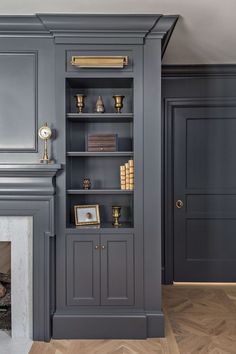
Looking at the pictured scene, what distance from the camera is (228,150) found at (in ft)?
14.1

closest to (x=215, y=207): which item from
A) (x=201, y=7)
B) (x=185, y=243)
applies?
(x=185, y=243)

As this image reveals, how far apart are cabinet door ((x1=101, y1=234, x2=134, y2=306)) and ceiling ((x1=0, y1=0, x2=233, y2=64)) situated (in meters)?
1.78

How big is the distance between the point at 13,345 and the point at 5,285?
68 centimetres

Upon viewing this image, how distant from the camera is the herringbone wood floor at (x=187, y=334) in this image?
2.71 metres

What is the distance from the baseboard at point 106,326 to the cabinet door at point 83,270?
Answer: 13 centimetres

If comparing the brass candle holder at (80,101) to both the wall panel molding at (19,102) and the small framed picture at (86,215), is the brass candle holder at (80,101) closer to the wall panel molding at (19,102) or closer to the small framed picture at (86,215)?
the wall panel molding at (19,102)

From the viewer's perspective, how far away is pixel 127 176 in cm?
302

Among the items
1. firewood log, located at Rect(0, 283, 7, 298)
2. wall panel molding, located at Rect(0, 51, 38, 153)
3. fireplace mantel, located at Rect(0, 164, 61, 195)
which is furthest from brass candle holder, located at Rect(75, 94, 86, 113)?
firewood log, located at Rect(0, 283, 7, 298)

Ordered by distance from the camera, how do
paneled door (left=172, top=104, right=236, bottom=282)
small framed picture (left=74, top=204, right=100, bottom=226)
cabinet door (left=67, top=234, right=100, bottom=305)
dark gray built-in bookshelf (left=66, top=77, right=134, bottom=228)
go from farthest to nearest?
paneled door (left=172, top=104, right=236, bottom=282), dark gray built-in bookshelf (left=66, top=77, right=134, bottom=228), small framed picture (left=74, top=204, right=100, bottom=226), cabinet door (left=67, top=234, right=100, bottom=305)

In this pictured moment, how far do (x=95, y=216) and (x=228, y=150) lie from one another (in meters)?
2.05

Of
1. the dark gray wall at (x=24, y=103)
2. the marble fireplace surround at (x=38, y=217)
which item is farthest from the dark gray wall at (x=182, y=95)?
the marble fireplace surround at (x=38, y=217)

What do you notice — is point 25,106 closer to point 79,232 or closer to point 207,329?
point 79,232

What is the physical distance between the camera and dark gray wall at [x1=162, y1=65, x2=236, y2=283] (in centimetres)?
423

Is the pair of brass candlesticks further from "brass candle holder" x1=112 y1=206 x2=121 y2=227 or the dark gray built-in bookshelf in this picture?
"brass candle holder" x1=112 y1=206 x2=121 y2=227
